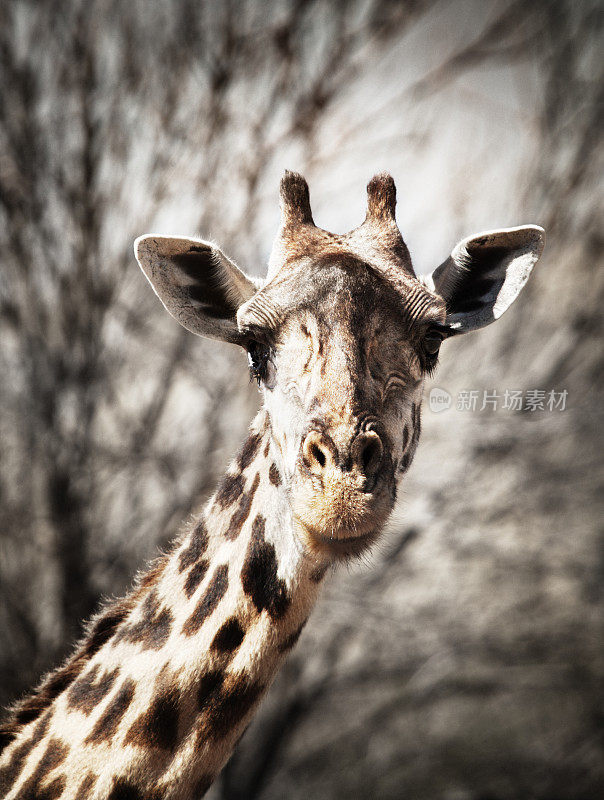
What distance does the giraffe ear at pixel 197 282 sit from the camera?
1.39 metres

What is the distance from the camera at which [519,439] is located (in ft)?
10.7

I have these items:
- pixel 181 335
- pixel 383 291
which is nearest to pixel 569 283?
pixel 181 335

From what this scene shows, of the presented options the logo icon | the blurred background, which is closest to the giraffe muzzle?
the blurred background

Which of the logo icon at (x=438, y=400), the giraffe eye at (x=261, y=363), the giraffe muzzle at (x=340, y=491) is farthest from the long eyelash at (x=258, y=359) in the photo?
the logo icon at (x=438, y=400)

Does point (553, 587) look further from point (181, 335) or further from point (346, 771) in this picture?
point (181, 335)

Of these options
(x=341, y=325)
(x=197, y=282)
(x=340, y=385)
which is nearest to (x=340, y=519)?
(x=340, y=385)

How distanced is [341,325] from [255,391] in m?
2.00

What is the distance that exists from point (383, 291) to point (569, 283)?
2.31 m

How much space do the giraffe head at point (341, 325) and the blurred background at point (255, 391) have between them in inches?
52.6

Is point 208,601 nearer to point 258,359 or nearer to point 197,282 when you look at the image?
point 258,359

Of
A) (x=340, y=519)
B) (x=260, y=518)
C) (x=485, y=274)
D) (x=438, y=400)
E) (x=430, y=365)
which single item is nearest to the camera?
(x=340, y=519)

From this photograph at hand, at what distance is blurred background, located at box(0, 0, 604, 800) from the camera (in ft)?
9.47

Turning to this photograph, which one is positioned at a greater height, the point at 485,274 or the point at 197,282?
the point at 485,274

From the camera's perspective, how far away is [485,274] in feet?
5.12
